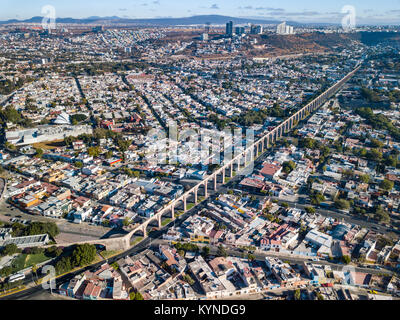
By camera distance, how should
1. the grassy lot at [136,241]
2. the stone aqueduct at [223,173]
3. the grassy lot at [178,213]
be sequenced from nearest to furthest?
the stone aqueduct at [223,173] < the grassy lot at [136,241] < the grassy lot at [178,213]

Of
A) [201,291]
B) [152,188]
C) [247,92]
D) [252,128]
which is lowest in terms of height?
[201,291]

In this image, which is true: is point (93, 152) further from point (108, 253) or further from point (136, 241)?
point (108, 253)

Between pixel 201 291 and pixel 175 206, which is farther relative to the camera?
pixel 175 206

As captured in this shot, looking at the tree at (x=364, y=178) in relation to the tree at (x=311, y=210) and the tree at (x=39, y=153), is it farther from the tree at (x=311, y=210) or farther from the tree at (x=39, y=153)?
the tree at (x=39, y=153)

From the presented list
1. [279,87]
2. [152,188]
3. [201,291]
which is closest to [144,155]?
[152,188]

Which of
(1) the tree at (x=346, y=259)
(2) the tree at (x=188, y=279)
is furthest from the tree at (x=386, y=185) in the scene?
(2) the tree at (x=188, y=279)

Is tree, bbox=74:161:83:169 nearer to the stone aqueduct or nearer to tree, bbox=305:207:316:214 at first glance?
the stone aqueduct

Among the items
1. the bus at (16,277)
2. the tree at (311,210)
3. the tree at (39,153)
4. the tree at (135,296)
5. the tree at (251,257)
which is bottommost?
the bus at (16,277)

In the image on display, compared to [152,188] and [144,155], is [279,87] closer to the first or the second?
[144,155]
